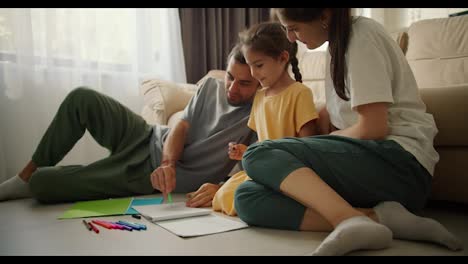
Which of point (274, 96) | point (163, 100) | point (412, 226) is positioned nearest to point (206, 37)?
point (163, 100)

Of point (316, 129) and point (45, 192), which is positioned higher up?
point (316, 129)

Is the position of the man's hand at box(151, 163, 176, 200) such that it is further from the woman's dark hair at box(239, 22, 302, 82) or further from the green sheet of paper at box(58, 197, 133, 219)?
the woman's dark hair at box(239, 22, 302, 82)

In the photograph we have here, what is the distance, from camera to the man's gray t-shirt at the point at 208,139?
1468mm

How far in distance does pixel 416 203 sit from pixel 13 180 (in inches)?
49.8

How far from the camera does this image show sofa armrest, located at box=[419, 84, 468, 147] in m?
1.08

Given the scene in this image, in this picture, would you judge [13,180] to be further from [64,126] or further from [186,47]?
[186,47]

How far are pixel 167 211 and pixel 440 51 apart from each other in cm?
154

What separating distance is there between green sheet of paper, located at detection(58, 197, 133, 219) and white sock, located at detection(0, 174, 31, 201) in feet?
0.84

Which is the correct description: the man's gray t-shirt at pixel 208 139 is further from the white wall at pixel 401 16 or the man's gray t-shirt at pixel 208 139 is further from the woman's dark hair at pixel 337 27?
the white wall at pixel 401 16

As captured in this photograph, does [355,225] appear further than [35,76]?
No

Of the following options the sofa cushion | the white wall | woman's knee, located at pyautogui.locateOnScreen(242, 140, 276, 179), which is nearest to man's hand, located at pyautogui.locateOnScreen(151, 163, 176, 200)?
woman's knee, located at pyautogui.locateOnScreen(242, 140, 276, 179)

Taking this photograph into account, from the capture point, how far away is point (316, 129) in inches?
46.2

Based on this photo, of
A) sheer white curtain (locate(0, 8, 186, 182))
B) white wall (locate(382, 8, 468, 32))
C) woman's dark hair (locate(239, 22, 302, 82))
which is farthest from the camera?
white wall (locate(382, 8, 468, 32))

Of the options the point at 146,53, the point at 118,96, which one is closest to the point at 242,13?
the point at 146,53
